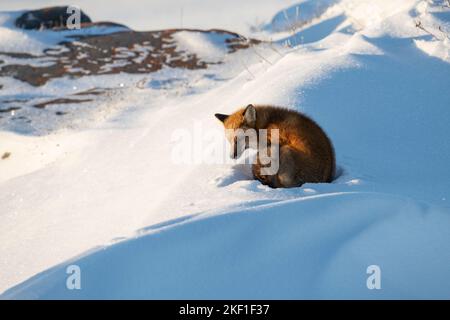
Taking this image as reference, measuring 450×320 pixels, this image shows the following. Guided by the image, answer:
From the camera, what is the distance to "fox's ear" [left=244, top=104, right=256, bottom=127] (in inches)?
197

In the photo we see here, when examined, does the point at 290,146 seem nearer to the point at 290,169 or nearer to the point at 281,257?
the point at 290,169

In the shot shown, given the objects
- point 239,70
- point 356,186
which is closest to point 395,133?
point 356,186

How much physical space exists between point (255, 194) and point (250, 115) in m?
1.31

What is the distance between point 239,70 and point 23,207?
26.9 feet

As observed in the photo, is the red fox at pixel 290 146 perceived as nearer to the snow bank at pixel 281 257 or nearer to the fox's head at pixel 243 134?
the fox's head at pixel 243 134

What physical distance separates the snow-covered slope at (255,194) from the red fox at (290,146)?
0.26m

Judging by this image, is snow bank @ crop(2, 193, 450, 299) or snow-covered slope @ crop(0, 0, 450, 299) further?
snow-covered slope @ crop(0, 0, 450, 299)

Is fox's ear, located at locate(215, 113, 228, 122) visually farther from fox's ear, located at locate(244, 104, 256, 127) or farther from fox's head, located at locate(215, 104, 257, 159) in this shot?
fox's ear, located at locate(244, 104, 256, 127)

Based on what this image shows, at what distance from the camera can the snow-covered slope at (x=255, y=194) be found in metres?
2.70

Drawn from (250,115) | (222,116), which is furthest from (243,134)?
(222,116)

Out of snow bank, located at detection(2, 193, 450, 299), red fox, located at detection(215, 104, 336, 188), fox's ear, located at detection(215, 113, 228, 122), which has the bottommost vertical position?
snow bank, located at detection(2, 193, 450, 299)

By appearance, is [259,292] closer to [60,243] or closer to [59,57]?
[60,243]

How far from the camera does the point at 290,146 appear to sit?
4.80 metres

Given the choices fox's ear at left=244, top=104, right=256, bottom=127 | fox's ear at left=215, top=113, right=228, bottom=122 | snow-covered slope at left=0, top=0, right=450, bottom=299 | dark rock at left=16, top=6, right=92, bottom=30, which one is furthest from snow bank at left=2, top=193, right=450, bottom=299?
dark rock at left=16, top=6, right=92, bottom=30
